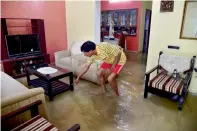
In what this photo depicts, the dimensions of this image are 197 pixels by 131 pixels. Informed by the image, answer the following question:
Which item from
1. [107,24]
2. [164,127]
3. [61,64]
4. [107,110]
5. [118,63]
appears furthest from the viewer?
[107,24]

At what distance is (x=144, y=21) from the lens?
6207 mm

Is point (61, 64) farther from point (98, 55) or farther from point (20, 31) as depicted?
point (98, 55)

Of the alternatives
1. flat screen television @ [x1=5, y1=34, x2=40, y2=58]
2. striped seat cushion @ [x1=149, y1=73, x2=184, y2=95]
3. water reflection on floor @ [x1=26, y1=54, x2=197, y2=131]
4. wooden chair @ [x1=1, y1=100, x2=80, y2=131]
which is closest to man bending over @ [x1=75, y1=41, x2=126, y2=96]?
water reflection on floor @ [x1=26, y1=54, x2=197, y2=131]

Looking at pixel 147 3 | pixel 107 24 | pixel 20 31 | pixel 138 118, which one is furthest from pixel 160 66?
pixel 107 24

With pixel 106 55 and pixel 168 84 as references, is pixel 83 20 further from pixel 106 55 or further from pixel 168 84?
pixel 168 84

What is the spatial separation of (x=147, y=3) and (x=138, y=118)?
539 cm

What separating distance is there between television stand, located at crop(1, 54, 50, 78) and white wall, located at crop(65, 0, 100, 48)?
4.12 feet

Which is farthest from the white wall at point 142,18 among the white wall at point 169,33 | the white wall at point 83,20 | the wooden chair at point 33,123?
the wooden chair at point 33,123

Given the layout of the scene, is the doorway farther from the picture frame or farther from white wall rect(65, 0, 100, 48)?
the picture frame

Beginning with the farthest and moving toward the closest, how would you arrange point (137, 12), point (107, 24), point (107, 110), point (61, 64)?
point (107, 24) < point (137, 12) < point (61, 64) < point (107, 110)

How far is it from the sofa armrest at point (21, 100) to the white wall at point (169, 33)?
8.27 feet

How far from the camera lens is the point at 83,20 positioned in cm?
430

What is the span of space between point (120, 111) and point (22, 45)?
2.91 m

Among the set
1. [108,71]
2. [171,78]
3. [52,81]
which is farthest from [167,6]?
[52,81]
